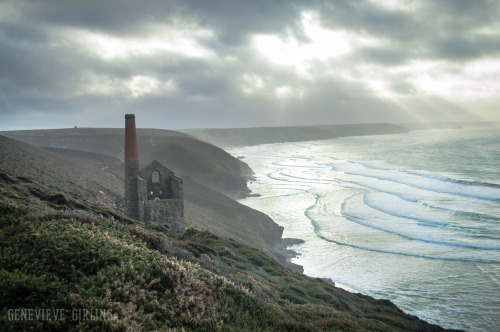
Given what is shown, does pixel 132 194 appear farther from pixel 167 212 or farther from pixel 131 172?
pixel 167 212

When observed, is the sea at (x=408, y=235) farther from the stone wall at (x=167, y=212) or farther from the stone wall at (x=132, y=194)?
the stone wall at (x=132, y=194)

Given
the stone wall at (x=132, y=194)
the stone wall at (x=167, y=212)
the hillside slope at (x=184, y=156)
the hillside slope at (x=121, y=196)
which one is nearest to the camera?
the stone wall at (x=167, y=212)

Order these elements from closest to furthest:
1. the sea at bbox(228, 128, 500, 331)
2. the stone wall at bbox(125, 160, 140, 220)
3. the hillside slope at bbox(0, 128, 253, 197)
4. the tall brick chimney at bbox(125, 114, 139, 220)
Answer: the sea at bbox(228, 128, 500, 331) → the stone wall at bbox(125, 160, 140, 220) → the tall brick chimney at bbox(125, 114, 139, 220) → the hillside slope at bbox(0, 128, 253, 197)

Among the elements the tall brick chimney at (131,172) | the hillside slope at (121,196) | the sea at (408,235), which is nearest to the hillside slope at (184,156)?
the sea at (408,235)

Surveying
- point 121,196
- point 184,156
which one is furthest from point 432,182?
point 121,196

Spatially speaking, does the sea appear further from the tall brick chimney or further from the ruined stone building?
the tall brick chimney

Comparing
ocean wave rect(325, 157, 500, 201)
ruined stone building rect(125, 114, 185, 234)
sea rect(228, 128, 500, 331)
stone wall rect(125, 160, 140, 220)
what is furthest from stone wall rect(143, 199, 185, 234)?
ocean wave rect(325, 157, 500, 201)

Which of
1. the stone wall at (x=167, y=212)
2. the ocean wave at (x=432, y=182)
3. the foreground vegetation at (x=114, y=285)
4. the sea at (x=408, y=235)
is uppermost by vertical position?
the foreground vegetation at (x=114, y=285)
